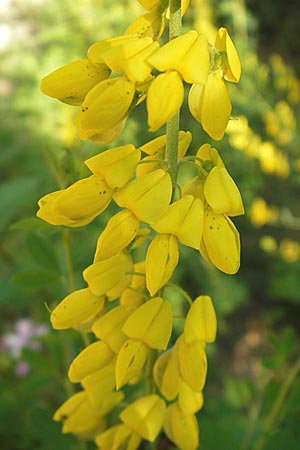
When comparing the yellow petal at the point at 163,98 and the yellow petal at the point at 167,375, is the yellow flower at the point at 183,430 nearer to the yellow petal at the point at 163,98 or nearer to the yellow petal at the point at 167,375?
the yellow petal at the point at 167,375

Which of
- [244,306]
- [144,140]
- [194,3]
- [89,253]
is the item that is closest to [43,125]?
[144,140]

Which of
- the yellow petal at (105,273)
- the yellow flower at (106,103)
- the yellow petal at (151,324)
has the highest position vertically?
the yellow flower at (106,103)

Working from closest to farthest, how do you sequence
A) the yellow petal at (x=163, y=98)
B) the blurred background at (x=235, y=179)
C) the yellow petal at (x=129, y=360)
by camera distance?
the yellow petal at (x=163, y=98), the yellow petal at (x=129, y=360), the blurred background at (x=235, y=179)

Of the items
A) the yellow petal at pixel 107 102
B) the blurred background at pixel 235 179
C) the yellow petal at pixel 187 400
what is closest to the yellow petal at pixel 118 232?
the yellow petal at pixel 107 102

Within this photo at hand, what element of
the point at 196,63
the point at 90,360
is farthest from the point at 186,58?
the point at 90,360

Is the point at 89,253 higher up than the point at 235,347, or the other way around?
the point at 89,253

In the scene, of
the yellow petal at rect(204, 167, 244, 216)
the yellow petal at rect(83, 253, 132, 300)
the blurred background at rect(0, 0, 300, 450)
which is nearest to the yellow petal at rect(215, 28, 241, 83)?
the yellow petal at rect(204, 167, 244, 216)

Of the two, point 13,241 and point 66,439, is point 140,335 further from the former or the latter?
point 13,241
